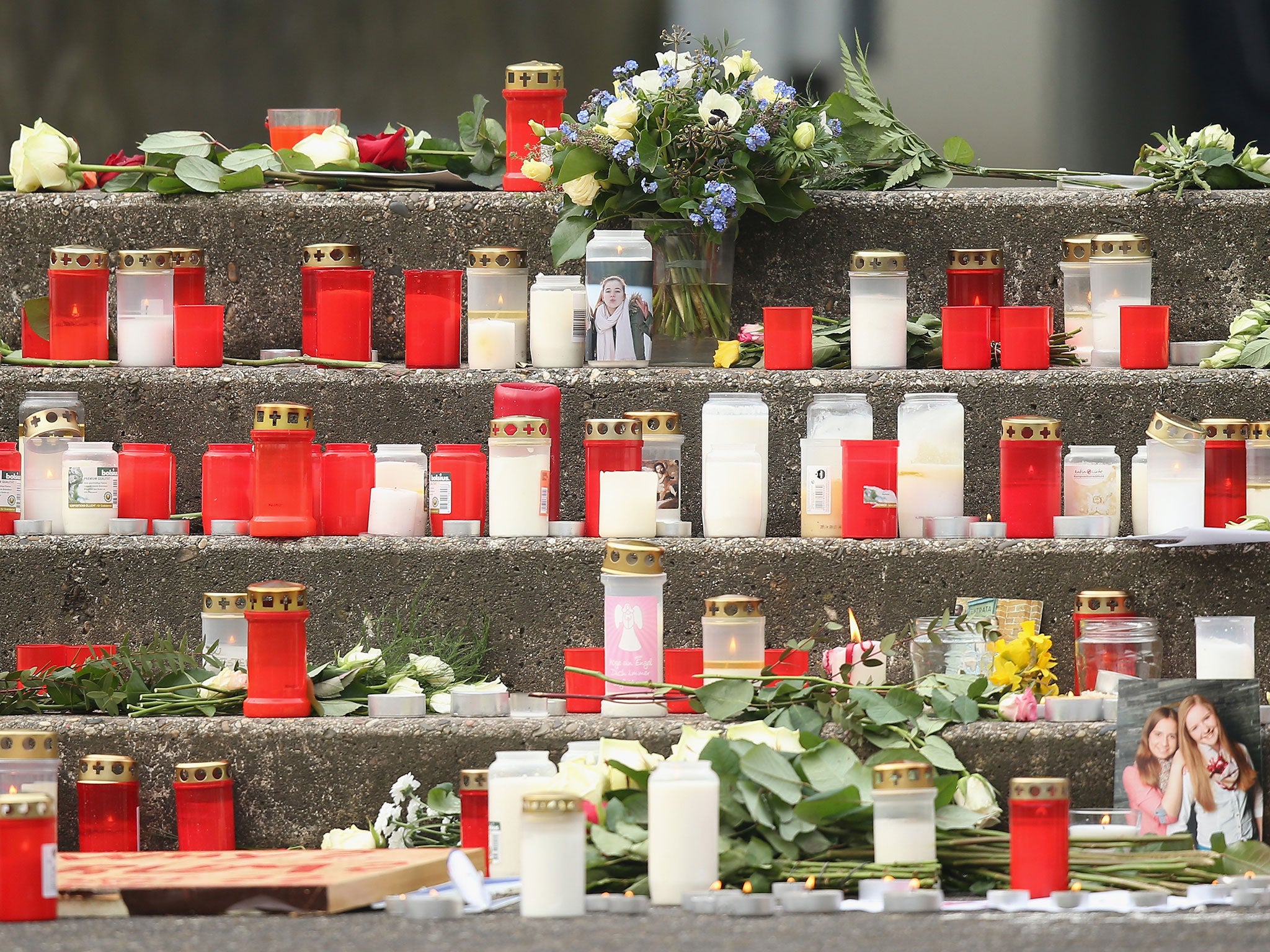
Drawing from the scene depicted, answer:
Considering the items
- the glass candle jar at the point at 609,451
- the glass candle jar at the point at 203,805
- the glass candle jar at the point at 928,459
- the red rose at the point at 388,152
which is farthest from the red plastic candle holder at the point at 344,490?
the glass candle jar at the point at 928,459

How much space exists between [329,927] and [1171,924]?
3.16ft

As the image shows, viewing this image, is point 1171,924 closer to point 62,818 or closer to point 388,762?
point 388,762

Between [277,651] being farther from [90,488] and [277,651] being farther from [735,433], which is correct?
[735,433]

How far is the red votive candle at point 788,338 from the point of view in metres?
3.18

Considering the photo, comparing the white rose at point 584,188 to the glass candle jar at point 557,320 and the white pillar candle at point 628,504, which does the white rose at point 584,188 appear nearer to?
the glass candle jar at point 557,320

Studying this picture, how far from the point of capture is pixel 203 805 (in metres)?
2.70

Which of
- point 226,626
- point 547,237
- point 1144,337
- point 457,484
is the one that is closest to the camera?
point 226,626

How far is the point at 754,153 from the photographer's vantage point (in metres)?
3.29

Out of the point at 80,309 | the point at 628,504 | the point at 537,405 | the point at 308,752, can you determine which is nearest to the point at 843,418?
the point at 628,504

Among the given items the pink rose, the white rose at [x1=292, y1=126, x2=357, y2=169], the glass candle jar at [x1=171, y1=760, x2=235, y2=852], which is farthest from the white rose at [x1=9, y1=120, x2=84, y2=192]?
the pink rose

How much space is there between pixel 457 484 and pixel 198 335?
1.99 feet

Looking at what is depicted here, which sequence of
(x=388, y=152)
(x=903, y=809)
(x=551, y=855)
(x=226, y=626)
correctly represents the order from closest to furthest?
(x=551, y=855)
(x=903, y=809)
(x=226, y=626)
(x=388, y=152)

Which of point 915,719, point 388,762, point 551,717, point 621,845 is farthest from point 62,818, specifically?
point 915,719

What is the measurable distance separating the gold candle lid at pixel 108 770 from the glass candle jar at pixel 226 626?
0.86 feet
